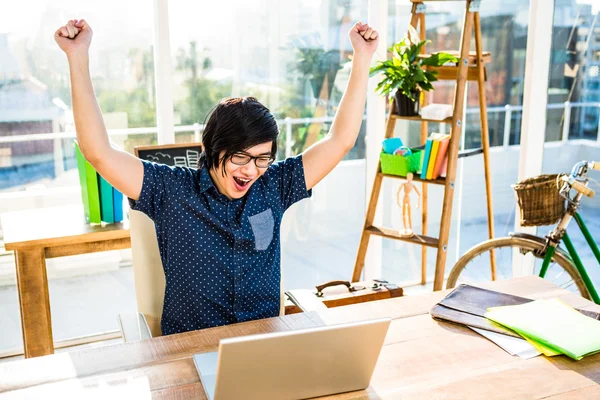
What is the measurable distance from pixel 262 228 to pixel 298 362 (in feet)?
2.06

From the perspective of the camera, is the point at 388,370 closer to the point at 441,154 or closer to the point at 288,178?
the point at 288,178

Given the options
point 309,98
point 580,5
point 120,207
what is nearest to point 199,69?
point 309,98

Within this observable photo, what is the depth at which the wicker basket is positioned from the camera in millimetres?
2760

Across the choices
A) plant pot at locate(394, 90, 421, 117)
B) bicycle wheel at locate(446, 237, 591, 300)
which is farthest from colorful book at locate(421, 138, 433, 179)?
bicycle wheel at locate(446, 237, 591, 300)

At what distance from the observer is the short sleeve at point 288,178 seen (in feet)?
6.02

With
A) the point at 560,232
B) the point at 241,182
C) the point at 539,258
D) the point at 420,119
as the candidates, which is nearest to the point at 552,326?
the point at 241,182

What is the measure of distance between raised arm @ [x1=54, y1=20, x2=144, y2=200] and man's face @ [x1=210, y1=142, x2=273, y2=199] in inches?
9.4

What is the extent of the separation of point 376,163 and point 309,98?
0.48 m

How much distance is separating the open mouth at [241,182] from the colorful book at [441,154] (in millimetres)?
1499

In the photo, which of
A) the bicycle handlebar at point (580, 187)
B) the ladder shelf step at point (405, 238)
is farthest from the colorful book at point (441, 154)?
the bicycle handlebar at point (580, 187)

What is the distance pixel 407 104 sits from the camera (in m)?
3.05

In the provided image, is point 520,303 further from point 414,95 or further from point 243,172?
point 414,95

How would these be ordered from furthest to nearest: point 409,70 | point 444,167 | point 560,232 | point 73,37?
point 444,167 → point 409,70 → point 560,232 → point 73,37

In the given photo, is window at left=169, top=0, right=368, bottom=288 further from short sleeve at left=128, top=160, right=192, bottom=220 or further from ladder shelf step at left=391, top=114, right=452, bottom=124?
short sleeve at left=128, top=160, right=192, bottom=220
